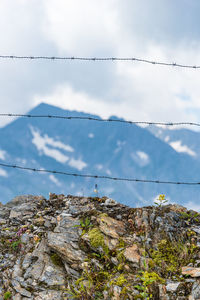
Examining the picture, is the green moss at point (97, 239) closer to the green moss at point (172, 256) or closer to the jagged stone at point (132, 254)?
the jagged stone at point (132, 254)

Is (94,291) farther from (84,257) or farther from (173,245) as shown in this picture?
(173,245)

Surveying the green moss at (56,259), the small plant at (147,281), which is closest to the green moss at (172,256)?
the small plant at (147,281)

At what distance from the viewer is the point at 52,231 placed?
7.06 metres

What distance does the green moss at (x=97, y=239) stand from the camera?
633 centimetres

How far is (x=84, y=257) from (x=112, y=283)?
3.04ft

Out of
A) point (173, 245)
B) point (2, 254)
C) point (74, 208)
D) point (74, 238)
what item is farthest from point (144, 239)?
point (2, 254)

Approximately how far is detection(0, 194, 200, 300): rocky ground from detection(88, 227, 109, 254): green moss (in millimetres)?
22

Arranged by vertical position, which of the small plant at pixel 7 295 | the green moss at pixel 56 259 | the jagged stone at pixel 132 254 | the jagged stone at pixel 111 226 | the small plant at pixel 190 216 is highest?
the small plant at pixel 190 216

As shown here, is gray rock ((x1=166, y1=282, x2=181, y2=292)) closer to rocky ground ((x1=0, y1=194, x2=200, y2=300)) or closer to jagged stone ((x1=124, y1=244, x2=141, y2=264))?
rocky ground ((x1=0, y1=194, x2=200, y2=300))

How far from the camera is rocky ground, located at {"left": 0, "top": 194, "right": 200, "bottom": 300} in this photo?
5.51m

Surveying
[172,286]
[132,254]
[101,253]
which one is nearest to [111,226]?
[101,253]

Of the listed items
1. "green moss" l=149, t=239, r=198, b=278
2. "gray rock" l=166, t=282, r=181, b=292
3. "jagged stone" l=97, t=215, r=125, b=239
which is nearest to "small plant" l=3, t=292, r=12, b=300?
"jagged stone" l=97, t=215, r=125, b=239

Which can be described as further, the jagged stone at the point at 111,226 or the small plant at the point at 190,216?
the small plant at the point at 190,216

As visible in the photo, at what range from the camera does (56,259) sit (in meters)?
6.36
